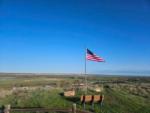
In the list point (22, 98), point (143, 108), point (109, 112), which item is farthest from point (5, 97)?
point (143, 108)

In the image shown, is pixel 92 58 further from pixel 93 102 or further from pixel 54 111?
pixel 54 111

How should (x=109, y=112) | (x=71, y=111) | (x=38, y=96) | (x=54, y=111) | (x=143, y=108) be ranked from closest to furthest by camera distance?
(x=71, y=111), (x=54, y=111), (x=109, y=112), (x=143, y=108), (x=38, y=96)

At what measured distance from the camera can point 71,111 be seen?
47.2ft

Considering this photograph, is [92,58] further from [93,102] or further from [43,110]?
[43,110]

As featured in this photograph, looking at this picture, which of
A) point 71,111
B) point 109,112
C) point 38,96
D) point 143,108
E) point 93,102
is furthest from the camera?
point 38,96

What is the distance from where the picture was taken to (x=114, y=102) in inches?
811

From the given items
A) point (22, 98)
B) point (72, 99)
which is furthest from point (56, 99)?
point (22, 98)

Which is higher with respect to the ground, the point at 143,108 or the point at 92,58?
the point at 92,58

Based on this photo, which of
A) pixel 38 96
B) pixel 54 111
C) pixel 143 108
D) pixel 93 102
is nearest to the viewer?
pixel 54 111

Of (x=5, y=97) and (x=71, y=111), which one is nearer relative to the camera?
(x=71, y=111)

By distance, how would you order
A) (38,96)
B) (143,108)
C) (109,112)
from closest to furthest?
(109,112) → (143,108) → (38,96)

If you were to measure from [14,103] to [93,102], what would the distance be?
19.1 feet

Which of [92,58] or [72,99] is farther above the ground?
[92,58]

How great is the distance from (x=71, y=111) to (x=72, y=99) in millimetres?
5970
